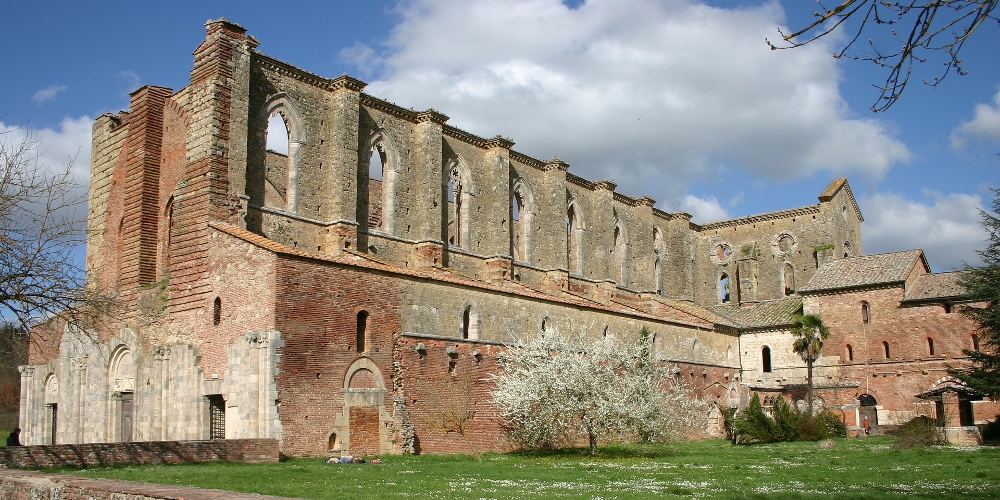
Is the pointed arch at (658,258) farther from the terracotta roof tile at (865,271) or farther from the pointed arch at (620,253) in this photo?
the terracotta roof tile at (865,271)

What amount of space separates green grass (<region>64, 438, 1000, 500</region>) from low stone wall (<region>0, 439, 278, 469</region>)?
542 mm

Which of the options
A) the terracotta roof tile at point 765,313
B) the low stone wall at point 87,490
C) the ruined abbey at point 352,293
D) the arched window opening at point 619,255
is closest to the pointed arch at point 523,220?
the ruined abbey at point 352,293

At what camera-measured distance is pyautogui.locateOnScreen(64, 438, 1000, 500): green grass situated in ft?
40.7

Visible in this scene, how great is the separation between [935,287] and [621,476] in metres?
26.8

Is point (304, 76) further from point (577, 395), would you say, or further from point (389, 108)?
point (577, 395)

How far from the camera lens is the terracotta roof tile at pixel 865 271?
37.4 metres

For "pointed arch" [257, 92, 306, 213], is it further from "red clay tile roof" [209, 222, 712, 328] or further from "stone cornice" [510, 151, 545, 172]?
"stone cornice" [510, 151, 545, 172]

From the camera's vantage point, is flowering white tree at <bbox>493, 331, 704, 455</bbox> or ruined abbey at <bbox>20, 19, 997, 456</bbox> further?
flowering white tree at <bbox>493, 331, 704, 455</bbox>

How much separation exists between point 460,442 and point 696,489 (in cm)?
1096

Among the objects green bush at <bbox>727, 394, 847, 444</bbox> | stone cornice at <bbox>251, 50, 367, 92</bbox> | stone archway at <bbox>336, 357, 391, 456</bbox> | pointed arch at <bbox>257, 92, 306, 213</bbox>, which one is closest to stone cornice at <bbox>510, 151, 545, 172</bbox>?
stone cornice at <bbox>251, 50, 367, 92</bbox>

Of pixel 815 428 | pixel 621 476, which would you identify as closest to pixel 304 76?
pixel 621 476

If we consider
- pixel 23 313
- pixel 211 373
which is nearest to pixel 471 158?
pixel 211 373

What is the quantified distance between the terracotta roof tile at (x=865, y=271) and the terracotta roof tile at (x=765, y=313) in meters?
2.19

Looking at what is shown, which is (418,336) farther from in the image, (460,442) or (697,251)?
(697,251)
